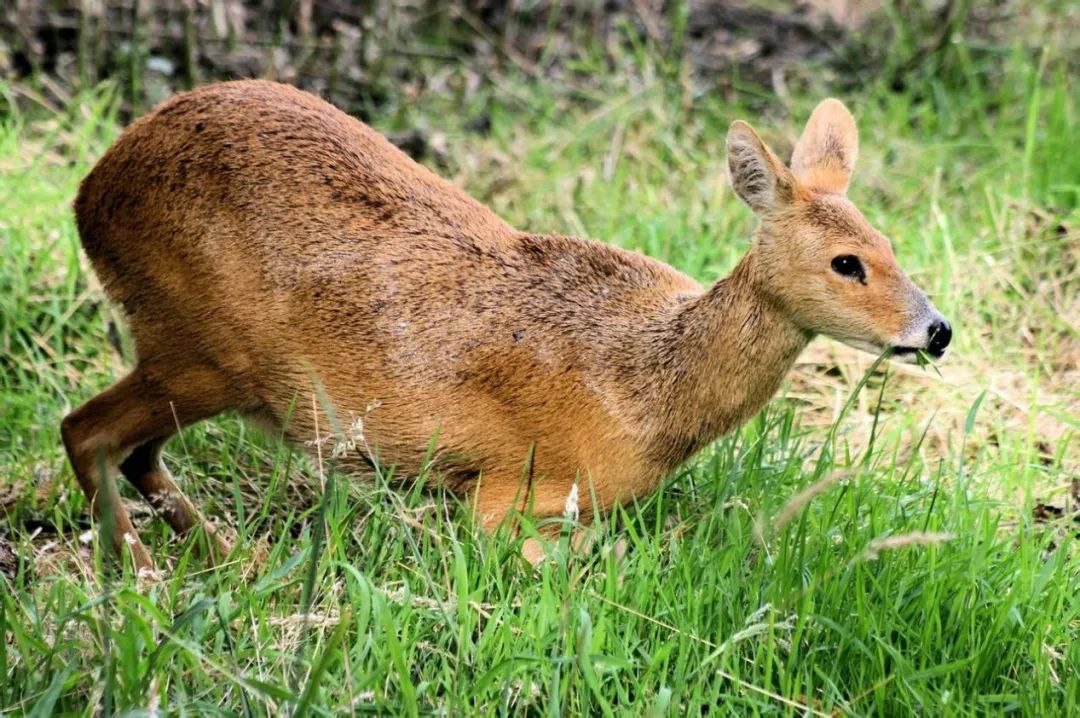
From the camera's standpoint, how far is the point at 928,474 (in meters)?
4.80

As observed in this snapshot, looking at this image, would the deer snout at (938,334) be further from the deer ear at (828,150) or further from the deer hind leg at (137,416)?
the deer hind leg at (137,416)

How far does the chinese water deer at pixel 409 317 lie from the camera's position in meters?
4.07

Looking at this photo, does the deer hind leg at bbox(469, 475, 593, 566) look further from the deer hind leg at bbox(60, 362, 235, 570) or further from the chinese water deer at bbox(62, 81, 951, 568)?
the deer hind leg at bbox(60, 362, 235, 570)

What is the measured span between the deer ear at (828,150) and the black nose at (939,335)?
0.61m

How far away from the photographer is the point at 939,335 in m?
3.82

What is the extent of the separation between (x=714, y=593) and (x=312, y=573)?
1.30m

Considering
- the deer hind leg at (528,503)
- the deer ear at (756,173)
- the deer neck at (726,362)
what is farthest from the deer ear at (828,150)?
the deer hind leg at (528,503)

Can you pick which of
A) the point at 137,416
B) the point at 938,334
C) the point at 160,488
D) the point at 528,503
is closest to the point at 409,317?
the point at 528,503

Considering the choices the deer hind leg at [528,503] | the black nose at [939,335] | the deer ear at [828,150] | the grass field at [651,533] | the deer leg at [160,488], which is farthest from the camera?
the deer ear at [828,150]

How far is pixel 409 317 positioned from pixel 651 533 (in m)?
0.92

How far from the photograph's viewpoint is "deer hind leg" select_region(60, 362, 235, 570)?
4.23 m

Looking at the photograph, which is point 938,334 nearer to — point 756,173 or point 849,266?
point 849,266

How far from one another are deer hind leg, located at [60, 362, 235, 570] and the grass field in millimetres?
129

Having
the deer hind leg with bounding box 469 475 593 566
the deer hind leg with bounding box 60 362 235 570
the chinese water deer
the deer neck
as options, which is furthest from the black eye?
the deer hind leg with bounding box 60 362 235 570
